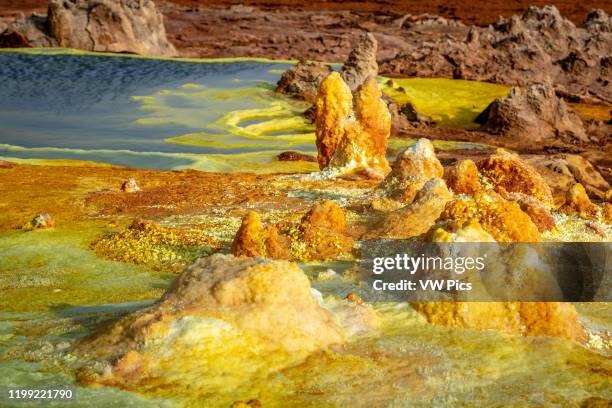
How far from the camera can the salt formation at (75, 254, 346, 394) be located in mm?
2836

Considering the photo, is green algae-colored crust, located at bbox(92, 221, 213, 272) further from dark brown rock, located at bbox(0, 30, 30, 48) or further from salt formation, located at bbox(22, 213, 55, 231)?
dark brown rock, located at bbox(0, 30, 30, 48)

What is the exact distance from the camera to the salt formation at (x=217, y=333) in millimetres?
2836

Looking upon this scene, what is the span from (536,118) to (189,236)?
11.0 m

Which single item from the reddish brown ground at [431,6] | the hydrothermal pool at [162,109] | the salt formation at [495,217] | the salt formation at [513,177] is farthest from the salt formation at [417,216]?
the reddish brown ground at [431,6]

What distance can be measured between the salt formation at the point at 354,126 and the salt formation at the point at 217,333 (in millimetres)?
4859

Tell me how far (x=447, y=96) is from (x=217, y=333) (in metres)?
15.3

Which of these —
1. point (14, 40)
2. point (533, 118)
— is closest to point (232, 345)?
point (533, 118)

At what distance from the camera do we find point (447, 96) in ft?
58.3

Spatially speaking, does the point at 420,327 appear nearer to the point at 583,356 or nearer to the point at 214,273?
the point at 583,356

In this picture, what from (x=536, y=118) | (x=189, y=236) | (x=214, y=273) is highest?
(x=214, y=273)

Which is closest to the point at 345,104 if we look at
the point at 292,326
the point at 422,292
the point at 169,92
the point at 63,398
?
the point at 422,292

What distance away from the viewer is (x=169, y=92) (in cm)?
1531

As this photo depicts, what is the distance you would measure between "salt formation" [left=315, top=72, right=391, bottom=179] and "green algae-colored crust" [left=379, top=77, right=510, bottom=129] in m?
8.14

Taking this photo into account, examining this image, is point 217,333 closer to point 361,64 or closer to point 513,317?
point 513,317
